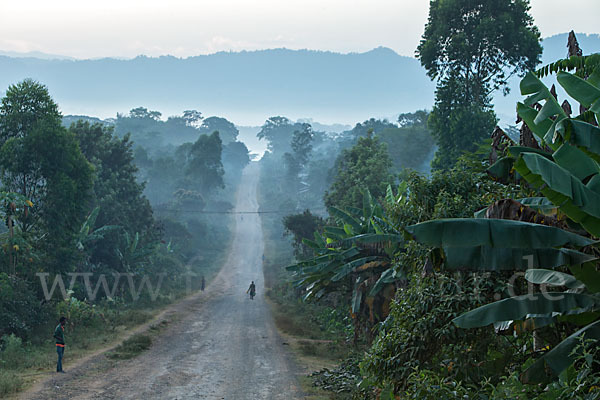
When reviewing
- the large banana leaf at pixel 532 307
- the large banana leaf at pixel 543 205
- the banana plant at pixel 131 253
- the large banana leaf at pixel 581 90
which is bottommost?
the banana plant at pixel 131 253

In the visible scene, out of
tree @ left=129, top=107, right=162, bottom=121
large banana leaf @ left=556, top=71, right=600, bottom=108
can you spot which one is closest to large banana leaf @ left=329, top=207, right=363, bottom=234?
large banana leaf @ left=556, top=71, right=600, bottom=108

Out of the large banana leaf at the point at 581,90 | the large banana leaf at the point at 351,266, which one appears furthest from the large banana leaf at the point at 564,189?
the large banana leaf at the point at 351,266

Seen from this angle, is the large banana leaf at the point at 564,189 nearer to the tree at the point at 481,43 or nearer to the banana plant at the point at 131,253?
the tree at the point at 481,43

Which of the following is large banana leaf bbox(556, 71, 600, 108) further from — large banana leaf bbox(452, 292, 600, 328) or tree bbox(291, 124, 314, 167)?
tree bbox(291, 124, 314, 167)

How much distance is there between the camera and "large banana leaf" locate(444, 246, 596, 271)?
653 centimetres

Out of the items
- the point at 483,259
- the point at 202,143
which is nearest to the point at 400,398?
the point at 483,259

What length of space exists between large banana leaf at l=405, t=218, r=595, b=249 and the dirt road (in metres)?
7.61

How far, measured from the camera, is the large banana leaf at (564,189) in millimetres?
5641

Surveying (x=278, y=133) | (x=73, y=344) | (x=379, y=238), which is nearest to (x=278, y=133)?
(x=278, y=133)

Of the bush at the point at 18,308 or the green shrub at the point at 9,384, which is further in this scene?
the bush at the point at 18,308

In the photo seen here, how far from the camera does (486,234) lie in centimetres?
607

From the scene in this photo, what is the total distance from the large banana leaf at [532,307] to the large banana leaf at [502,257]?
0.41m

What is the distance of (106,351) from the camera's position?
666 inches

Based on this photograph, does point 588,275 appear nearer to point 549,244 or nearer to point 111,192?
point 549,244
